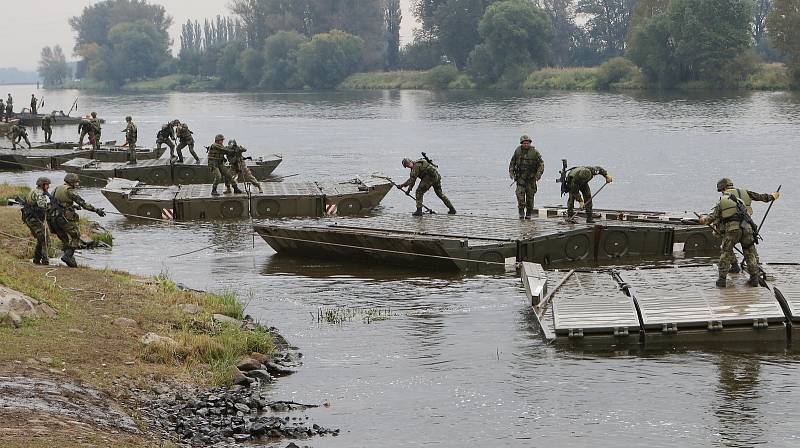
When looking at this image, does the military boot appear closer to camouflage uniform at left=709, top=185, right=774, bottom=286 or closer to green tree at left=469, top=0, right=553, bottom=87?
camouflage uniform at left=709, top=185, right=774, bottom=286

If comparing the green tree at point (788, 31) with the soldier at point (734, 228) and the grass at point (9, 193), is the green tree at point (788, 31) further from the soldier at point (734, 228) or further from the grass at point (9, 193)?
the soldier at point (734, 228)

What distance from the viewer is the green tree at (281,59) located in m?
169

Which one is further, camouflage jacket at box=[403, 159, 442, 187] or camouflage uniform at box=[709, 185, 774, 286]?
camouflage jacket at box=[403, 159, 442, 187]

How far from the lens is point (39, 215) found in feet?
78.8

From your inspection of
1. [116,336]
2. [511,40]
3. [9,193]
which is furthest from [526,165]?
[511,40]

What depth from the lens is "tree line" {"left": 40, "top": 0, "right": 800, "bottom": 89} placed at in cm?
11150

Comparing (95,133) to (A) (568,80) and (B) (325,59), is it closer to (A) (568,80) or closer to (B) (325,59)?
(A) (568,80)

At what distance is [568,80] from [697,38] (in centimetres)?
2331

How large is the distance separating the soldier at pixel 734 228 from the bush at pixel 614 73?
10435 cm


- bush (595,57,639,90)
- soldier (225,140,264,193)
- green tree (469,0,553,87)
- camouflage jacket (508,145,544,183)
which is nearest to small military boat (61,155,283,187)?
soldier (225,140,264,193)

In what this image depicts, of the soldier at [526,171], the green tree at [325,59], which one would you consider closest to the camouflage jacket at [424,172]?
the soldier at [526,171]

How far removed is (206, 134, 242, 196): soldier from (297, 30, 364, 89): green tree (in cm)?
12701

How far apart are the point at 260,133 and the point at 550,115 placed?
2289 centimetres

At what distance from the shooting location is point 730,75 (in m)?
111
